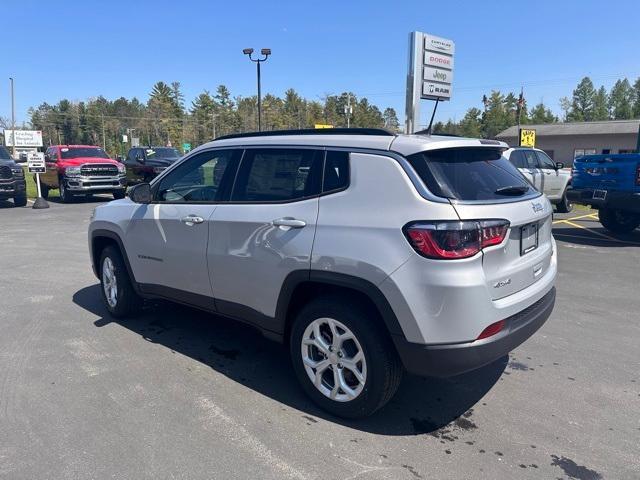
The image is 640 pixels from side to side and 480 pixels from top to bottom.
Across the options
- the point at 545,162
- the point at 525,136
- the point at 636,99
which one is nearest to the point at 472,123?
the point at 636,99

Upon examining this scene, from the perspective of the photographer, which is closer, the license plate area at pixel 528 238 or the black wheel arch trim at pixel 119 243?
the license plate area at pixel 528 238

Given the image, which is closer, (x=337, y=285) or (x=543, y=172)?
(x=337, y=285)

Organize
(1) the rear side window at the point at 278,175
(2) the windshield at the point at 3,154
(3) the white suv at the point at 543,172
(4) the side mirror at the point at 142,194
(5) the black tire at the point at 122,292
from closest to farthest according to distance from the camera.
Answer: (1) the rear side window at the point at 278,175 → (4) the side mirror at the point at 142,194 → (5) the black tire at the point at 122,292 → (3) the white suv at the point at 543,172 → (2) the windshield at the point at 3,154

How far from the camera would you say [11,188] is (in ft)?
55.1

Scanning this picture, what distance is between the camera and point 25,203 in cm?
1770

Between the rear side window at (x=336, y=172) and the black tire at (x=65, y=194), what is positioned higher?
the rear side window at (x=336, y=172)

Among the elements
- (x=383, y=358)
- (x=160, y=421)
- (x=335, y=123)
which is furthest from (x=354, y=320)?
(x=335, y=123)

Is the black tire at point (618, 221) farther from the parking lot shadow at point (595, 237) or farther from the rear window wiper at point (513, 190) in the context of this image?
the rear window wiper at point (513, 190)

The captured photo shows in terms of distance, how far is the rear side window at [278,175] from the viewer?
3.49m

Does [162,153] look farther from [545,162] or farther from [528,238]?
[528,238]

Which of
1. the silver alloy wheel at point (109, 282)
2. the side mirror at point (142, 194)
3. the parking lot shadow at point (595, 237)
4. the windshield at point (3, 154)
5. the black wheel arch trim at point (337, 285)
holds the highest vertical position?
the windshield at point (3, 154)

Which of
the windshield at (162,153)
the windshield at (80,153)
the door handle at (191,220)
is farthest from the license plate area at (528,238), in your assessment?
the windshield at (162,153)

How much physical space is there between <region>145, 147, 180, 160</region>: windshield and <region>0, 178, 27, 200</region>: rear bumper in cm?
524

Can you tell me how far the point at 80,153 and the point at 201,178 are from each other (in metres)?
17.1
